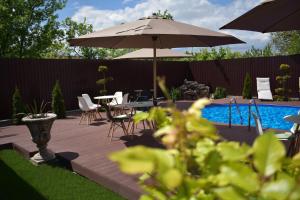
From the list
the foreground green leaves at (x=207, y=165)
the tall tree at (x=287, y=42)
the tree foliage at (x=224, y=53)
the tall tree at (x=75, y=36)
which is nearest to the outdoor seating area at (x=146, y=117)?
the foreground green leaves at (x=207, y=165)

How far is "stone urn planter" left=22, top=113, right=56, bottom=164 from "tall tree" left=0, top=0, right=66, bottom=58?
48.3ft

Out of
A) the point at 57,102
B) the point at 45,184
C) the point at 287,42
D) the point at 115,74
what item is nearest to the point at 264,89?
the point at 115,74

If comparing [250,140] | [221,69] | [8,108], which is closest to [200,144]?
[250,140]

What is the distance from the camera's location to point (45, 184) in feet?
14.4

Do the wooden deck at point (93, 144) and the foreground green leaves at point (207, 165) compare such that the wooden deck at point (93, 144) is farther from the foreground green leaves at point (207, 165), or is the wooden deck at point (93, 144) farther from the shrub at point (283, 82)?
the shrub at point (283, 82)

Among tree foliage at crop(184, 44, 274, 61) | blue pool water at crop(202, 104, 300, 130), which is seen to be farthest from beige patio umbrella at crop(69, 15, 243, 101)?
tree foliage at crop(184, 44, 274, 61)

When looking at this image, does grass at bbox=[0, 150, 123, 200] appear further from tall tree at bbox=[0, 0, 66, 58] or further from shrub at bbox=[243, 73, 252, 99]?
tall tree at bbox=[0, 0, 66, 58]

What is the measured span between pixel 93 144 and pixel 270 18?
12.9ft

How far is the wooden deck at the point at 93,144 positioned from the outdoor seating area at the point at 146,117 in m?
0.02

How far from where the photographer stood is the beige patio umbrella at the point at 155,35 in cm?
554

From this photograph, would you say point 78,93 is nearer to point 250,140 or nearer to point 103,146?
point 103,146

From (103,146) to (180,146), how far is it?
208 inches

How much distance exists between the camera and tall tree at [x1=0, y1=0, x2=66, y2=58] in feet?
61.0

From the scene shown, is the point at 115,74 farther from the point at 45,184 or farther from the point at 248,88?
the point at 45,184
